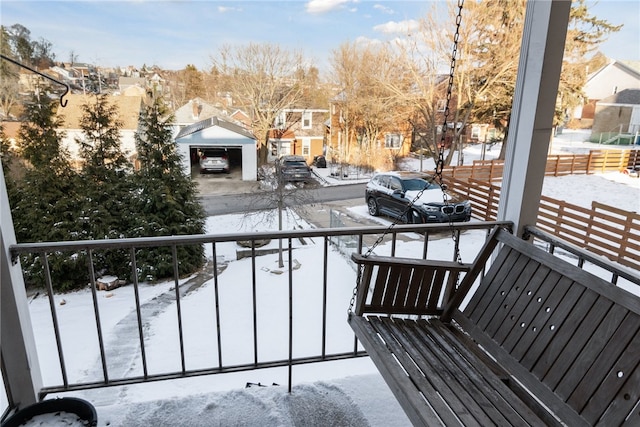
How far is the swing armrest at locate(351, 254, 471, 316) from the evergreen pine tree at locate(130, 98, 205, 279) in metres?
1.90

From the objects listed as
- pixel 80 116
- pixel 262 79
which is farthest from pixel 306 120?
pixel 80 116

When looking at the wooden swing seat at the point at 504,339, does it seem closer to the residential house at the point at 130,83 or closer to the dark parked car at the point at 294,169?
the dark parked car at the point at 294,169

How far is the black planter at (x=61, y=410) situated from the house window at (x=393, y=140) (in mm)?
2504

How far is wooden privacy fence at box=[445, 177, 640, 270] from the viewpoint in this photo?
2617 millimetres

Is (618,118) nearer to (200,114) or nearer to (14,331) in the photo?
(200,114)

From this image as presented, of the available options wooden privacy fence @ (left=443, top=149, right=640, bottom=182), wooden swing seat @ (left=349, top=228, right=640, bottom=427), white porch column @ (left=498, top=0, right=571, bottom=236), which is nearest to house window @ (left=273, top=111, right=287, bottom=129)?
wooden privacy fence @ (left=443, top=149, right=640, bottom=182)

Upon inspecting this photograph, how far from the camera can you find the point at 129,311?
4.28 meters

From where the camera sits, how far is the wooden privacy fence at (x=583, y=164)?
3.05 m

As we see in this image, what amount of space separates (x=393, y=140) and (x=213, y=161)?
1.42 metres

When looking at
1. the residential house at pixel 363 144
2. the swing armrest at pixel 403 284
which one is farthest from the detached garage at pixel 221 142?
the swing armrest at pixel 403 284

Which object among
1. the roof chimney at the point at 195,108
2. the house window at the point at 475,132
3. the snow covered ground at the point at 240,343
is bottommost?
the snow covered ground at the point at 240,343

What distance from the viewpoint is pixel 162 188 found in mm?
3104

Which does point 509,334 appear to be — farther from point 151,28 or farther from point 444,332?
point 151,28

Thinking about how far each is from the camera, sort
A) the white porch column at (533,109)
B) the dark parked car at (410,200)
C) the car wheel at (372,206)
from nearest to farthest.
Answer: the white porch column at (533,109)
the dark parked car at (410,200)
the car wheel at (372,206)
